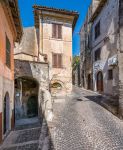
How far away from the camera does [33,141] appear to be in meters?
7.68

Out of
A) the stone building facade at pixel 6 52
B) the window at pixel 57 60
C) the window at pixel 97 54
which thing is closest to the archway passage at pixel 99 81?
the window at pixel 97 54

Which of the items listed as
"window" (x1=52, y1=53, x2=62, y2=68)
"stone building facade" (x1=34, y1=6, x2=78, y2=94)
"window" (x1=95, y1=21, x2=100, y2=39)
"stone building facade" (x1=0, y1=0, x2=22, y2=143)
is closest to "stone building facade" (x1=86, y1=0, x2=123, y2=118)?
"window" (x1=95, y1=21, x2=100, y2=39)

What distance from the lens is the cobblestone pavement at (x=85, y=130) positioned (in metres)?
6.32

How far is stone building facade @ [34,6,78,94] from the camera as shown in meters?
16.2

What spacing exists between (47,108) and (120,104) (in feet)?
17.6

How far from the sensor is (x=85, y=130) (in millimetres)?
7680

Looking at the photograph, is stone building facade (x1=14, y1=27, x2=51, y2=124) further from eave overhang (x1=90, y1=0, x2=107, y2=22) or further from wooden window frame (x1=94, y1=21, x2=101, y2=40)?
eave overhang (x1=90, y1=0, x2=107, y2=22)

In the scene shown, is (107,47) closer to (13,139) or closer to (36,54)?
(36,54)

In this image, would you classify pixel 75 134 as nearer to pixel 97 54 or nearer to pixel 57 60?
pixel 57 60

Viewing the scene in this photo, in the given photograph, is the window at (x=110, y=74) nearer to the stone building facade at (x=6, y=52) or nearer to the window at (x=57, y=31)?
the window at (x=57, y=31)

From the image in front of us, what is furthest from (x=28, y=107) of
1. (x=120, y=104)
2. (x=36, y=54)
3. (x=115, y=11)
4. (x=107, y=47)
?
(x=115, y=11)

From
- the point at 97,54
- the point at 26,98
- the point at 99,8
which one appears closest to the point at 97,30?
the point at 99,8

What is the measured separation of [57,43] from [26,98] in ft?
23.1

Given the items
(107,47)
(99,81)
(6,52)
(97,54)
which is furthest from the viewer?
(97,54)
